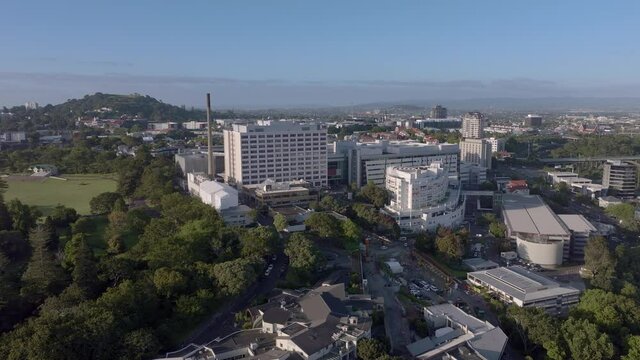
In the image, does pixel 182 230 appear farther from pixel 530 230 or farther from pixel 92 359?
pixel 530 230

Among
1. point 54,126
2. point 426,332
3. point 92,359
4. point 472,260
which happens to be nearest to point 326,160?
point 472,260

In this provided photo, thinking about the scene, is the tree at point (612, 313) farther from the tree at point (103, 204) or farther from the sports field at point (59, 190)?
the sports field at point (59, 190)

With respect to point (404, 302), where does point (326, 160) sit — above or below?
above

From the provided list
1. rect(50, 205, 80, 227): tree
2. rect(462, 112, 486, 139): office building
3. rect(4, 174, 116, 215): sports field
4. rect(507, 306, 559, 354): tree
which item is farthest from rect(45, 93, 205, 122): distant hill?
rect(507, 306, 559, 354): tree

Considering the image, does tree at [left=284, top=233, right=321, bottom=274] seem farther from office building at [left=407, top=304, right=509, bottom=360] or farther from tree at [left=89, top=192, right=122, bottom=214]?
tree at [left=89, top=192, right=122, bottom=214]

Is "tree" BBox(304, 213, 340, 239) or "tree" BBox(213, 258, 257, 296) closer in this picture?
"tree" BBox(213, 258, 257, 296)

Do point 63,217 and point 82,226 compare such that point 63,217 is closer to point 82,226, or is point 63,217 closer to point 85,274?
point 82,226

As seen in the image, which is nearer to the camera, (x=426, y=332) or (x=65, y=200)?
(x=426, y=332)
